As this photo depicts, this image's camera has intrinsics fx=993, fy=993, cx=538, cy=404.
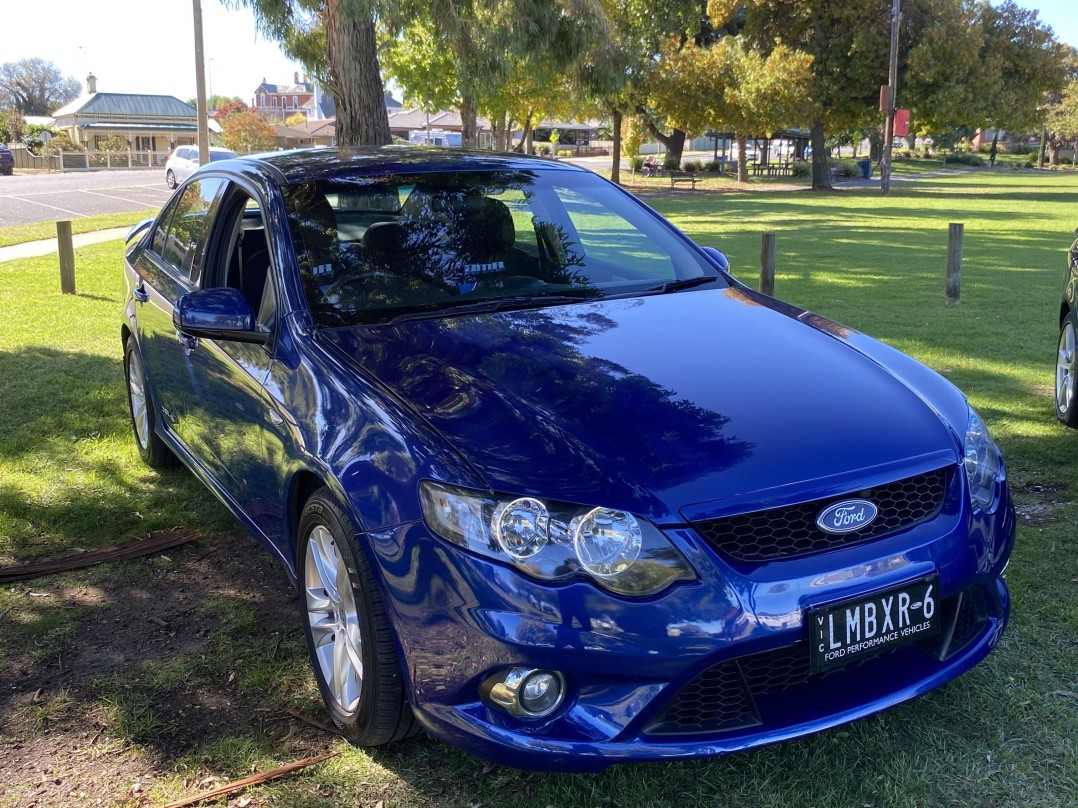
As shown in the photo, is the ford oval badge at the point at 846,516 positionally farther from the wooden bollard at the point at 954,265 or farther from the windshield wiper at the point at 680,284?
Answer: the wooden bollard at the point at 954,265

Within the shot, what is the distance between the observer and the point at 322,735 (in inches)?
115

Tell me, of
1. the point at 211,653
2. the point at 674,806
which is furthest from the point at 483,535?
the point at 211,653

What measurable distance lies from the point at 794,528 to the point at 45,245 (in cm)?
1651

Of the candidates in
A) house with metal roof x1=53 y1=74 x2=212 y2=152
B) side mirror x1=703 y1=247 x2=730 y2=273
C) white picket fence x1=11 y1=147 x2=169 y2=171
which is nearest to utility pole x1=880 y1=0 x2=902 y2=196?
side mirror x1=703 y1=247 x2=730 y2=273

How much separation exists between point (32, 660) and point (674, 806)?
7.41ft

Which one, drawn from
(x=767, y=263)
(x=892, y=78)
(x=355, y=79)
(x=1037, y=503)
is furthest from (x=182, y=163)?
(x=1037, y=503)

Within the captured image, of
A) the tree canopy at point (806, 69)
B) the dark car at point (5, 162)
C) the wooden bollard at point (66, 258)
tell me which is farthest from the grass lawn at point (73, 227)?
the dark car at point (5, 162)

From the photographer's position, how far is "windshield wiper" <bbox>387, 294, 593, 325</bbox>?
3.32m

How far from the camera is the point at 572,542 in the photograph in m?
2.30

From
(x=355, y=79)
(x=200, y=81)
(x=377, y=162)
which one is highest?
(x=200, y=81)

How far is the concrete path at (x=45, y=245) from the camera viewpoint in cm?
1462

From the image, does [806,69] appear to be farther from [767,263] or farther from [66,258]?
[66,258]

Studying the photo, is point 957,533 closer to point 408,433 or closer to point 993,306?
point 408,433

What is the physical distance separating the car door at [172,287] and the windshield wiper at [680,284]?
1.87m
